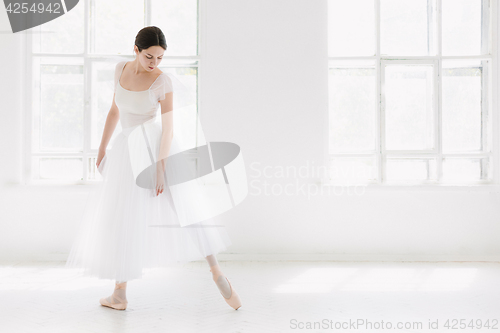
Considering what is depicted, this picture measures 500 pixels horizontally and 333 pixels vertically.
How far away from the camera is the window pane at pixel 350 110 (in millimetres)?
3807

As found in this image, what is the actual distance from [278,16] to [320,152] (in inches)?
49.2

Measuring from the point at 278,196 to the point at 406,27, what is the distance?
6.47 feet

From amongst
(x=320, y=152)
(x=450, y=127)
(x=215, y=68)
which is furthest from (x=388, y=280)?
(x=215, y=68)

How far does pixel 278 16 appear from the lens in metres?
3.61

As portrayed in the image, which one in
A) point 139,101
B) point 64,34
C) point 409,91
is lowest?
point 139,101

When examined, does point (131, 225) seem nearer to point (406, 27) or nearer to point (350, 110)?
point (350, 110)

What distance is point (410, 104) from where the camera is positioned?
382 cm

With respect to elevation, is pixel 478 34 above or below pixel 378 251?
above

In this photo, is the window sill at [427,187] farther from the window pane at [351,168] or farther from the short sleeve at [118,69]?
the short sleeve at [118,69]

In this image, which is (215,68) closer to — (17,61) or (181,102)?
(181,102)

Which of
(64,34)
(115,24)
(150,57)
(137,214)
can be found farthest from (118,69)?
(64,34)

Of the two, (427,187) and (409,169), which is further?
(409,169)

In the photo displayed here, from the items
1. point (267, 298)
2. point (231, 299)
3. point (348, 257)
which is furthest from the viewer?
point (348, 257)

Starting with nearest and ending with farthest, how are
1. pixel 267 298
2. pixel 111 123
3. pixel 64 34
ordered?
pixel 111 123 → pixel 267 298 → pixel 64 34
